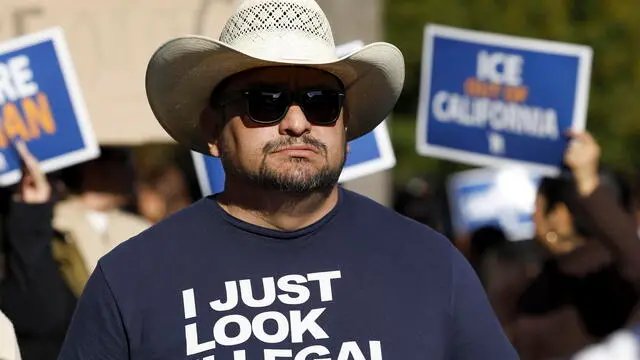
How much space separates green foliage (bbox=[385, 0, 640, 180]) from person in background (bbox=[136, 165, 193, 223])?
36.4 ft

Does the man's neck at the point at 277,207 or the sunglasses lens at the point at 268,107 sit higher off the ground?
the sunglasses lens at the point at 268,107

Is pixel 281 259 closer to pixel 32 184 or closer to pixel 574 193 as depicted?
pixel 32 184

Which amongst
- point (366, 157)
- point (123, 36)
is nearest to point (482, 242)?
point (123, 36)

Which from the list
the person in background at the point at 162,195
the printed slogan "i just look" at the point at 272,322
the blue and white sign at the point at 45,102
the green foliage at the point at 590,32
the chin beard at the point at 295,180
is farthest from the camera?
the green foliage at the point at 590,32

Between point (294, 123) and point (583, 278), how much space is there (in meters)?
2.95

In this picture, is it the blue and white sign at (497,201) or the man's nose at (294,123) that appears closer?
the man's nose at (294,123)

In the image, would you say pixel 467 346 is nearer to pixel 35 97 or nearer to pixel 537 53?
pixel 35 97

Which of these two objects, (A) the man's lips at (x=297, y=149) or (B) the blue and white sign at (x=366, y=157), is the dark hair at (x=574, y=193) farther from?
(A) the man's lips at (x=297, y=149)

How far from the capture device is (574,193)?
6.03m

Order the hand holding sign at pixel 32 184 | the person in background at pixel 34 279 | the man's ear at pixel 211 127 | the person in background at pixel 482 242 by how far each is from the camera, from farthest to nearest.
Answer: the person in background at pixel 482 242 < the hand holding sign at pixel 32 184 < the person in background at pixel 34 279 < the man's ear at pixel 211 127

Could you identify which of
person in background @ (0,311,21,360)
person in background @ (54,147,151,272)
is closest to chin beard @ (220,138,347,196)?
person in background @ (0,311,21,360)

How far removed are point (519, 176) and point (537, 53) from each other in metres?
4.27

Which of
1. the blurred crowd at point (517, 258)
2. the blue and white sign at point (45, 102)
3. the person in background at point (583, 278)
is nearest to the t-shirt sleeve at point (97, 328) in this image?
the blurred crowd at point (517, 258)

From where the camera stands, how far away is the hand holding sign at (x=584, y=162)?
600 cm
